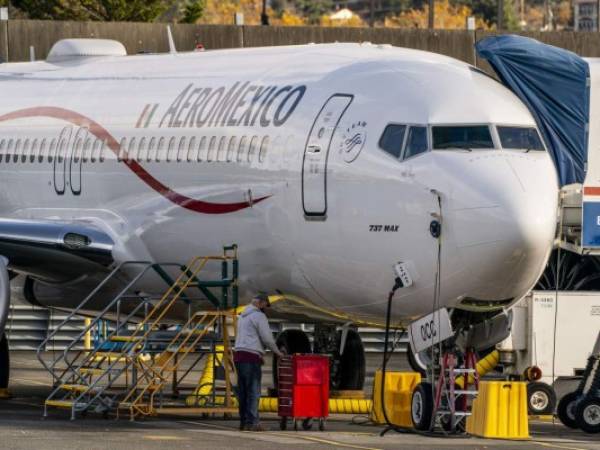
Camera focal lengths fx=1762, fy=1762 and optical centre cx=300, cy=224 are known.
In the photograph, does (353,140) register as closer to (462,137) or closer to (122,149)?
(462,137)

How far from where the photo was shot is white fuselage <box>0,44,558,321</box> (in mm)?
19047

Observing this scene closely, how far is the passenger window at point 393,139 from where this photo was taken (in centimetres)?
1973

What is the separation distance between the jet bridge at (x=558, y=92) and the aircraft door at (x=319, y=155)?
5909 mm

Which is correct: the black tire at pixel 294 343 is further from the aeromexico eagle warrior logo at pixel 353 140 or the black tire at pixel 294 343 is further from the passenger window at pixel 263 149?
the aeromexico eagle warrior logo at pixel 353 140

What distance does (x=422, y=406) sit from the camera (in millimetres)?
20141

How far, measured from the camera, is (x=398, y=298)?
65.5 feet

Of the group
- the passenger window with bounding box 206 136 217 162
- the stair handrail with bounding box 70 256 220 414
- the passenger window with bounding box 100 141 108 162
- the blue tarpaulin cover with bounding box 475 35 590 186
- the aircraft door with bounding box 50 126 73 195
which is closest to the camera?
the stair handrail with bounding box 70 256 220 414

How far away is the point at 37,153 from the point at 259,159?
647cm

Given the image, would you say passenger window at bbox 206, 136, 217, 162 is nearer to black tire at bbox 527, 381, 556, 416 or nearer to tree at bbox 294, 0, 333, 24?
black tire at bbox 527, 381, 556, 416

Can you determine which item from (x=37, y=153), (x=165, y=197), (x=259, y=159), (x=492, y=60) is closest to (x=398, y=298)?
(x=259, y=159)

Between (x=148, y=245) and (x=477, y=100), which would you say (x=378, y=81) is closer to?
(x=477, y=100)

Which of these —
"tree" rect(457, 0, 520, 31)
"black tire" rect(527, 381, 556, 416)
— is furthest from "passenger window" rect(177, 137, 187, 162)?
"tree" rect(457, 0, 520, 31)

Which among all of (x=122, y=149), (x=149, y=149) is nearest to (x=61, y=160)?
(x=122, y=149)

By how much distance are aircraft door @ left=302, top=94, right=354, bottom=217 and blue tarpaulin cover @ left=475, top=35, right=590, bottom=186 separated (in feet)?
19.3
